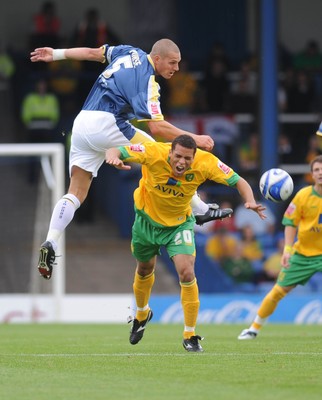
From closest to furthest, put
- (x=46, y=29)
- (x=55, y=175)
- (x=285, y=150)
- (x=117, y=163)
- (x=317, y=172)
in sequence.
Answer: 1. (x=117, y=163)
2. (x=317, y=172)
3. (x=55, y=175)
4. (x=285, y=150)
5. (x=46, y=29)

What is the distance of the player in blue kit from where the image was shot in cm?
1077

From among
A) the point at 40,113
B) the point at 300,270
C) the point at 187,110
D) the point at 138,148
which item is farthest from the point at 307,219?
the point at 187,110

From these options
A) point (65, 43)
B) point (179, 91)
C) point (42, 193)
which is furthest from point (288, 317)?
point (65, 43)

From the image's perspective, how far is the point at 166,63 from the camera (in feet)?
35.7

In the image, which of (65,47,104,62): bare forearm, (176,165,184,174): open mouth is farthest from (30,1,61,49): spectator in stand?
(176,165,184,174): open mouth

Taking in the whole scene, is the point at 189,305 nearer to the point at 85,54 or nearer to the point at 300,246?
the point at 85,54

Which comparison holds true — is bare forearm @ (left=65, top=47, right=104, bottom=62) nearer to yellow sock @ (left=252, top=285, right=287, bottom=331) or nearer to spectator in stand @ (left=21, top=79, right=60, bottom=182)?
yellow sock @ (left=252, top=285, right=287, bottom=331)

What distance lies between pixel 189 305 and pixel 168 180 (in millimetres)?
1158

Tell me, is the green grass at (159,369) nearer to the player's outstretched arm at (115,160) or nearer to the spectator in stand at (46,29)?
the player's outstretched arm at (115,160)

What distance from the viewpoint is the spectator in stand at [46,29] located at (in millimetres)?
24734

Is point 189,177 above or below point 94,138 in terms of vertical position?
below

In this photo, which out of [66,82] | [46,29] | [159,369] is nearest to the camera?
[159,369]

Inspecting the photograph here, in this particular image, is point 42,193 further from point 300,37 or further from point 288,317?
point 300,37

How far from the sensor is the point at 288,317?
20.2 metres
